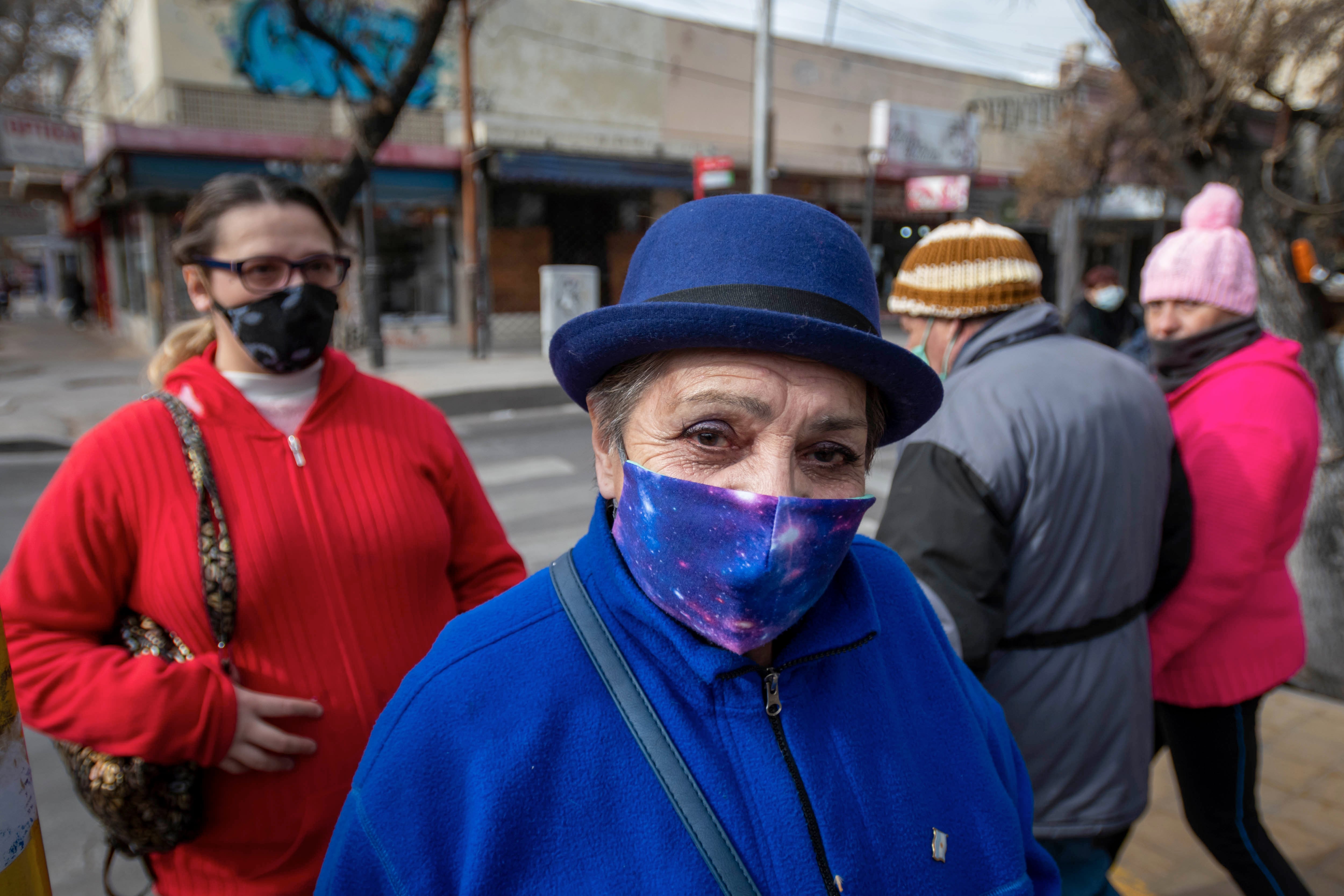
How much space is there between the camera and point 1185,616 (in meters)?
2.22

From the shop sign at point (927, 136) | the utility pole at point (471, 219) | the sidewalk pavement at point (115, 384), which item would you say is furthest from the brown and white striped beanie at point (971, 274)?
the shop sign at point (927, 136)

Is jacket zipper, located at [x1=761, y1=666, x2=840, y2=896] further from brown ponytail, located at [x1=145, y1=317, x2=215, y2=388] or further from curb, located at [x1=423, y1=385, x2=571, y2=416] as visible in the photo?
curb, located at [x1=423, y1=385, x2=571, y2=416]

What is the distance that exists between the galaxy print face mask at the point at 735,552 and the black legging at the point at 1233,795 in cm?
188

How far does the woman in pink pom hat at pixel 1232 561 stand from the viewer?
2211 mm

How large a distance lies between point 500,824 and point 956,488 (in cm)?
123

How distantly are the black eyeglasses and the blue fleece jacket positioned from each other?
1.17 m

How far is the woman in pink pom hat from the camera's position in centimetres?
221

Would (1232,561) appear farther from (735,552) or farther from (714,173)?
(714,173)

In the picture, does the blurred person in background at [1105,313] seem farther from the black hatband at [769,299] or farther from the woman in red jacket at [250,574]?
the black hatband at [769,299]

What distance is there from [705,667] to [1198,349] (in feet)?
7.30

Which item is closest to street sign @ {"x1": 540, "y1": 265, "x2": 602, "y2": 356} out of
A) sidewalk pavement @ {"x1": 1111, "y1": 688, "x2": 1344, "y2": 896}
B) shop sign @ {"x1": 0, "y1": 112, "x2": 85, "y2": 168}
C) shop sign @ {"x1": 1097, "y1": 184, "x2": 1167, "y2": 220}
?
shop sign @ {"x1": 0, "y1": 112, "x2": 85, "y2": 168}

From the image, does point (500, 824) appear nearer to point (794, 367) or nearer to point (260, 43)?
point (794, 367)

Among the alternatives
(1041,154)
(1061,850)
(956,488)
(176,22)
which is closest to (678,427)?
(956,488)

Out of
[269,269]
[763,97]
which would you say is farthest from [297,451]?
[763,97]
